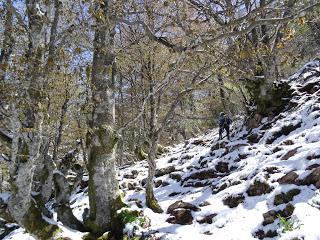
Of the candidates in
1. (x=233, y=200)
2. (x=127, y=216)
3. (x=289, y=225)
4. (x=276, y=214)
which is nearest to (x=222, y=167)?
(x=233, y=200)

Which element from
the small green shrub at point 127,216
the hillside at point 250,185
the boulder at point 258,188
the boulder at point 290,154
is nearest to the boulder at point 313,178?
the hillside at point 250,185

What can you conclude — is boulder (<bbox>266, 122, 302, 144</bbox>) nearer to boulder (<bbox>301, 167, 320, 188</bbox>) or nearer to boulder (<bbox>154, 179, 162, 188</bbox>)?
boulder (<bbox>154, 179, 162, 188</bbox>)

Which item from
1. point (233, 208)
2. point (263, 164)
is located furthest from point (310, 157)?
point (233, 208)

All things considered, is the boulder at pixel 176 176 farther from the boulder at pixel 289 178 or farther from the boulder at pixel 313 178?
the boulder at pixel 313 178

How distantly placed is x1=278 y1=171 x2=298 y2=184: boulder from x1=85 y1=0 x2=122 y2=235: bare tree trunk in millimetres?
4561

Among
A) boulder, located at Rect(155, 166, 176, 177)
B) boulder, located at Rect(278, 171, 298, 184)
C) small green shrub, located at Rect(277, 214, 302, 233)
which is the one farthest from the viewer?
boulder, located at Rect(155, 166, 176, 177)

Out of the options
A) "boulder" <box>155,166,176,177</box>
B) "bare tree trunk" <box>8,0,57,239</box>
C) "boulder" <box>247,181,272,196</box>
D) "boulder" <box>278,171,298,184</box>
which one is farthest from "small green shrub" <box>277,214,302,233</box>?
"boulder" <box>155,166,176,177</box>

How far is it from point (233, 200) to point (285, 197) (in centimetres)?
→ 169

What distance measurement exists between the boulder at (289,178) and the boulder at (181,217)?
9.00 ft

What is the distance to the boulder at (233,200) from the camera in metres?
10.2

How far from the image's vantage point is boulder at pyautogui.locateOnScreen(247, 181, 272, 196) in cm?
1005

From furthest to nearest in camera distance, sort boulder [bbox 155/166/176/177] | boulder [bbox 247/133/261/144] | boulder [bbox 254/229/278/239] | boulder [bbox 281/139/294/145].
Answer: boulder [bbox 155/166/176/177] → boulder [bbox 247/133/261/144] → boulder [bbox 281/139/294/145] → boulder [bbox 254/229/278/239]

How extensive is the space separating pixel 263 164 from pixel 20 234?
8.02 metres

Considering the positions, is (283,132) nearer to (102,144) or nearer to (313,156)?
(313,156)
